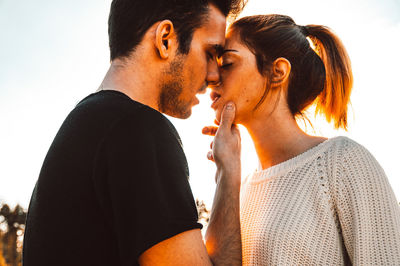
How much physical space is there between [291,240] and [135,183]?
45.7 inches

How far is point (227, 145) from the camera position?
2494mm

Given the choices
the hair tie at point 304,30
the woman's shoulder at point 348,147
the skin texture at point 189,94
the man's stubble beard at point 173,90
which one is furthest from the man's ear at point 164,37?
the woman's shoulder at point 348,147

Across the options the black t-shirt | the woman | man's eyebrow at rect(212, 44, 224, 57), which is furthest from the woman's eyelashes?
the black t-shirt

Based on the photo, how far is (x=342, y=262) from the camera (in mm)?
2010

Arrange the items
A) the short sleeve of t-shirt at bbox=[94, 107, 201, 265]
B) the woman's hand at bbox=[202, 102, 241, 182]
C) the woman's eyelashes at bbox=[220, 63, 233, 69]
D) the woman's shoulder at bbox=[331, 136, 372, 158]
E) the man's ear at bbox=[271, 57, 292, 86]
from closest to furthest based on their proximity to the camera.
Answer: the short sleeve of t-shirt at bbox=[94, 107, 201, 265] → the woman's shoulder at bbox=[331, 136, 372, 158] → the woman's hand at bbox=[202, 102, 241, 182] → the man's ear at bbox=[271, 57, 292, 86] → the woman's eyelashes at bbox=[220, 63, 233, 69]

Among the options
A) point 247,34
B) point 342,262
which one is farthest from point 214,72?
point 342,262

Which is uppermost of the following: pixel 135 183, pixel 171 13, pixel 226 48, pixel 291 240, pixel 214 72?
pixel 171 13

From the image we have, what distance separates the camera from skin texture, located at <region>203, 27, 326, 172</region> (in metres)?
2.56

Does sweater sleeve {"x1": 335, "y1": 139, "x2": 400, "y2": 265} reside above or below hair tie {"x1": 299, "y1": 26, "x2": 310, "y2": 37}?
below

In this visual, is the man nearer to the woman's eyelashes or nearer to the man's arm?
the man's arm

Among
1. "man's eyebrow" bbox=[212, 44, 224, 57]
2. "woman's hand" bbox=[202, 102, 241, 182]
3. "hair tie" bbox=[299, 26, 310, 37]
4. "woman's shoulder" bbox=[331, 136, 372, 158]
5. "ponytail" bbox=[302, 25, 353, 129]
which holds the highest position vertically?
"hair tie" bbox=[299, 26, 310, 37]

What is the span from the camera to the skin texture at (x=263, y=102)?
2562 mm

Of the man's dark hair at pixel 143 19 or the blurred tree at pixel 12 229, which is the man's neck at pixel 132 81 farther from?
the blurred tree at pixel 12 229

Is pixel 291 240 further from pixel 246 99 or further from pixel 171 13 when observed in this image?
pixel 171 13
